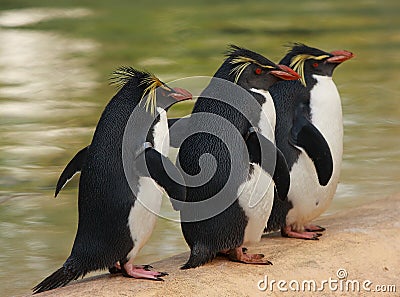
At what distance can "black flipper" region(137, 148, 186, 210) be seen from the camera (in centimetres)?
351

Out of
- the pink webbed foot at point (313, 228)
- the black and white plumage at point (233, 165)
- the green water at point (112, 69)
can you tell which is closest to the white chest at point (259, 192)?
the black and white plumage at point (233, 165)

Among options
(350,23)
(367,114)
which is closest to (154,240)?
(367,114)

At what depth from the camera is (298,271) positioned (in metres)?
3.86

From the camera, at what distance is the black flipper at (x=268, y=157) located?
3.74 metres

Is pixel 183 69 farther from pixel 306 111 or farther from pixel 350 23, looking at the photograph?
pixel 306 111

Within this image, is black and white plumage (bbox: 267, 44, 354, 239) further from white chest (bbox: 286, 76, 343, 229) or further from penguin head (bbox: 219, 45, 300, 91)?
penguin head (bbox: 219, 45, 300, 91)

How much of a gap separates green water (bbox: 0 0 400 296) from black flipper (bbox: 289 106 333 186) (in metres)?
1.00

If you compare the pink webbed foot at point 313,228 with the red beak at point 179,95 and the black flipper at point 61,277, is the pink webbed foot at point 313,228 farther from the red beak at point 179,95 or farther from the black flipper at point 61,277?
the black flipper at point 61,277

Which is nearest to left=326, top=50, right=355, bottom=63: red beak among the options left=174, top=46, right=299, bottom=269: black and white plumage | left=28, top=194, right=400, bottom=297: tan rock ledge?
left=174, top=46, right=299, bottom=269: black and white plumage

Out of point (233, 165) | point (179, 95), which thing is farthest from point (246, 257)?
point (179, 95)

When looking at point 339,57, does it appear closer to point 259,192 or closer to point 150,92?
point 259,192

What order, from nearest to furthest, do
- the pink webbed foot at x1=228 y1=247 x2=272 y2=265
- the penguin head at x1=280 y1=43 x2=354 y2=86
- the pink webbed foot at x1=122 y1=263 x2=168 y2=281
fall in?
the pink webbed foot at x1=122 y1=263 x2=168 y2=281, the pink webbed foot at x1=228 y1=247 x2=272 y2=265, the penguin head at x1=280 y1=43 x2=354 y2=86

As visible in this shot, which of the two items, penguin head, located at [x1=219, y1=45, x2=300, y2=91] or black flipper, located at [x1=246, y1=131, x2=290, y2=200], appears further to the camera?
penguin head, located at [x1=219, y1=45, x2=300, y2=91]

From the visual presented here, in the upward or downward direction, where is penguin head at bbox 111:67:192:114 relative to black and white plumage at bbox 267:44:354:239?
upward
